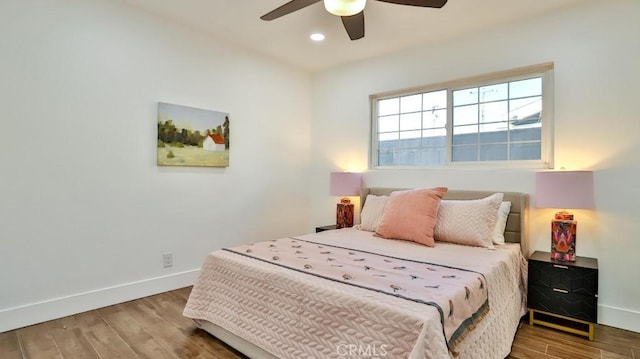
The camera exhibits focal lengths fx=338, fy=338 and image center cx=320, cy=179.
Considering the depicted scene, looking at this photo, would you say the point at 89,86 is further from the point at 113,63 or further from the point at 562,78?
the point at 562,78

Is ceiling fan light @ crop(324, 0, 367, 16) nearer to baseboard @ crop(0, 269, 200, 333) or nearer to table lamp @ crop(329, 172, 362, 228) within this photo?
table lamp @ crop(329, 172, 362, 228)

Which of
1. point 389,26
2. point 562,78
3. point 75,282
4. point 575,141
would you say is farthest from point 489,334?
point 75,282

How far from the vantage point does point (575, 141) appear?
2736 millimetres

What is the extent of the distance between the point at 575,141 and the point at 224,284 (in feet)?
9.57

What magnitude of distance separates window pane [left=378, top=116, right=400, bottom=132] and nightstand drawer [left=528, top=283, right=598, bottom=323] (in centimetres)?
211

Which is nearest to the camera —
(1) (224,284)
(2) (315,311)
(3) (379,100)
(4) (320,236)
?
(2) (315,311)

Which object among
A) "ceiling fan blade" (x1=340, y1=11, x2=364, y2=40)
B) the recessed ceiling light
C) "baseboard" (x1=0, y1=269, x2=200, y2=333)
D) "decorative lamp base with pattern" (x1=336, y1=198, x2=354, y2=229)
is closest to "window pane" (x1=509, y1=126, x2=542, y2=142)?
"ceiling fan blade" (x1=340, y1=11, x2=364, y2=40)

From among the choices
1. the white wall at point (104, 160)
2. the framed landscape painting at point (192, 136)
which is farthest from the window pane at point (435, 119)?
the framed landscape painting at point (192, 136)

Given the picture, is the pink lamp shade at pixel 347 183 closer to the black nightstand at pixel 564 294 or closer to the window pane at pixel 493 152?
the window pane at pixel 493 152

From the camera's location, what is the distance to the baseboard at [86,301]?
2375mm

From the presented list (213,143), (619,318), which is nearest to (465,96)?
(619,318)

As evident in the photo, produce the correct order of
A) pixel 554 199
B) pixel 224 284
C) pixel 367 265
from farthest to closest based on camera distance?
pixel 554 199 → pixel 224 284 → pixel 367 265

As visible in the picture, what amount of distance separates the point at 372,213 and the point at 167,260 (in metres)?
2.02

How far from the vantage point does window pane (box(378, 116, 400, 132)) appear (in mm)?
3938
